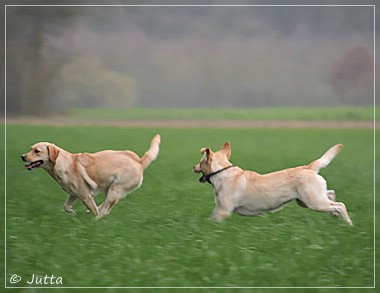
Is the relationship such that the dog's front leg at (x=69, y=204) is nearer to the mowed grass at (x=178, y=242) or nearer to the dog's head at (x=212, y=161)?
the mowed grass at (x=178, y=242)

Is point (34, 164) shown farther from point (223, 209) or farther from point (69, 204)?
point (223, 209)

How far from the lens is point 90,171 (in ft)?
25.9

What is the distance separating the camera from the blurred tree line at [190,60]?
27125 millimetres

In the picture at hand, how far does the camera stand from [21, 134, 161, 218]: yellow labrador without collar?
7.80 meters

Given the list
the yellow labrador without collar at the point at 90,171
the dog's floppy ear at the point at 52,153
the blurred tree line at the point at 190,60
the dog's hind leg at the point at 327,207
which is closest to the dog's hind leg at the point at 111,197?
the yellow labrador without collar at the point at 90,171

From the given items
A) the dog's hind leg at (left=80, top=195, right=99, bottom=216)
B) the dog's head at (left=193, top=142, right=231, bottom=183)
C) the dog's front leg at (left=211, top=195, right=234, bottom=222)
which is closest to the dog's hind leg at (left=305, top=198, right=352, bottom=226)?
the dog's front leg at (left=211, top=195, right=234, bottom=222)

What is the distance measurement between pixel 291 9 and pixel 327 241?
77.4ft

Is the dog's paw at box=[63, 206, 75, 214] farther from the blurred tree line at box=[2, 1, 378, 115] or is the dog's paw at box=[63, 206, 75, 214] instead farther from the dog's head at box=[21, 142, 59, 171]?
the blurred tree line at box=[2, 1, 378, 115]

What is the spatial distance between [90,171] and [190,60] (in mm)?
22194

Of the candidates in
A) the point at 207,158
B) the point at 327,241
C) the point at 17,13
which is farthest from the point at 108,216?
the point at 17,13

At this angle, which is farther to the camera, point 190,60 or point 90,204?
point 190,60

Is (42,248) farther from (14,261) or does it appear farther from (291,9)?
(291,9)

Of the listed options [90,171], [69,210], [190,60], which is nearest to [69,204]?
[69,210]

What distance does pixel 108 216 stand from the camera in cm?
786
